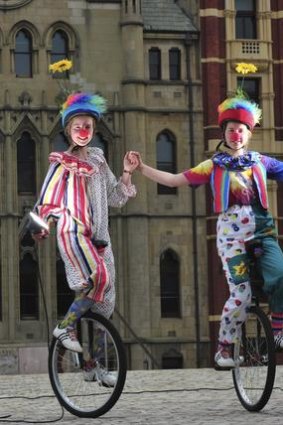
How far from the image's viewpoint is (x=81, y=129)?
Result: 934 cm

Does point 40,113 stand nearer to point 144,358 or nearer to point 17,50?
point 17,50

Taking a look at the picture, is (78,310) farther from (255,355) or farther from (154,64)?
(154,64)

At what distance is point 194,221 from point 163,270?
67.4 inches

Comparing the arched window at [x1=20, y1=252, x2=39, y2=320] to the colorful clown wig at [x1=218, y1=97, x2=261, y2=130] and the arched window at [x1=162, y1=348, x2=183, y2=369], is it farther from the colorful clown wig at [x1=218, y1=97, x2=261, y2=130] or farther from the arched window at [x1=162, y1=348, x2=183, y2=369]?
the colorful clown wig at [x1=218, y1=97, x2=261, y2=130]

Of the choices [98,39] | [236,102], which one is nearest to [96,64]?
[98,39]

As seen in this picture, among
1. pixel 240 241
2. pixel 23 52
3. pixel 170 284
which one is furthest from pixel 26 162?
pixel 240 241

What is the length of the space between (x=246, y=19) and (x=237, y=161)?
101ft

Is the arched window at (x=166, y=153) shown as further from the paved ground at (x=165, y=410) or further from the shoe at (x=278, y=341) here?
the shoe at (x=278, y=341)

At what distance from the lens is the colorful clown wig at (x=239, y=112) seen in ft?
31.3

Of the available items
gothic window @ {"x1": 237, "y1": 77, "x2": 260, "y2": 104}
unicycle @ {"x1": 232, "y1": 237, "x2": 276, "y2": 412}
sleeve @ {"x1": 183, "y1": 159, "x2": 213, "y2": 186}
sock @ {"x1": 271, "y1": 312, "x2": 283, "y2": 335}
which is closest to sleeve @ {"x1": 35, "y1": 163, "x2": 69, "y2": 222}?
sleeve @ {"x1": 183, "y1": 159, "x2": 213, "y2": 186}

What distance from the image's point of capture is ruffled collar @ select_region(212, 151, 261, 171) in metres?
9.39

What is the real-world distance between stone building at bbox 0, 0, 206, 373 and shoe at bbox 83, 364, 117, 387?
2755cm

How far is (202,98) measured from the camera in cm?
3869

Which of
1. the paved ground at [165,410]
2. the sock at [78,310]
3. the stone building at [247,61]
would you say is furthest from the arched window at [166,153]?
the sock at [78,310]
